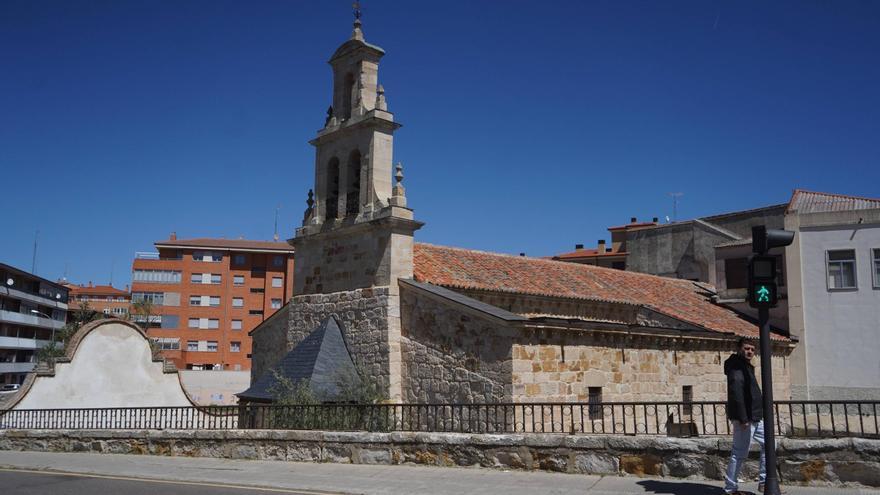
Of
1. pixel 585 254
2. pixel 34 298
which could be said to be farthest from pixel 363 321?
pixel 34 298

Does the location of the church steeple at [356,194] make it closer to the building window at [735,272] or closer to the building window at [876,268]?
the building window at [876,268]

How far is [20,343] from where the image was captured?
197 ft

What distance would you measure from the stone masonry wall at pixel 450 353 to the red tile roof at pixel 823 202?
607 inches

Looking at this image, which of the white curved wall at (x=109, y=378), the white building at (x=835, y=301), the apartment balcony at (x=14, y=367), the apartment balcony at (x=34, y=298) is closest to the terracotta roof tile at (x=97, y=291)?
the apartment balcony at (x=34, y=298)

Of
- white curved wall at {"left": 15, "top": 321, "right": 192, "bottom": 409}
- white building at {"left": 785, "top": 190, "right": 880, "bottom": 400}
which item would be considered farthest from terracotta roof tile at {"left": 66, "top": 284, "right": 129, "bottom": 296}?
white building at {"left": 785, "top": 190, "right": 880, "bottom": 400}

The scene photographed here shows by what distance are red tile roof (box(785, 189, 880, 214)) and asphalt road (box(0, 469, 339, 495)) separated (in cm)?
2211

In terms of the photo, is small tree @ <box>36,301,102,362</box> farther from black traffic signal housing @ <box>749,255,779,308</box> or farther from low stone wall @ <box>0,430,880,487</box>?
black traffic signal housing @ <box>749,255,779,308</box>

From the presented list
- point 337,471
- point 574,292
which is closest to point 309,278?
point 574,292

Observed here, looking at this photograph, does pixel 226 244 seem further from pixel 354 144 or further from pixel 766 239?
pixel 766 239

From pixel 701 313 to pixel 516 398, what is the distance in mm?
12405

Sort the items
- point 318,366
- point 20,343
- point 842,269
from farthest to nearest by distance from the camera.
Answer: point 20,343
point 842,269
point 318,366

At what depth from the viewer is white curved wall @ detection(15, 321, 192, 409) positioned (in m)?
20.8

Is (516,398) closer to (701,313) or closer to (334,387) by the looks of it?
(334,387)

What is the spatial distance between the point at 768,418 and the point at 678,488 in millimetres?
1483
